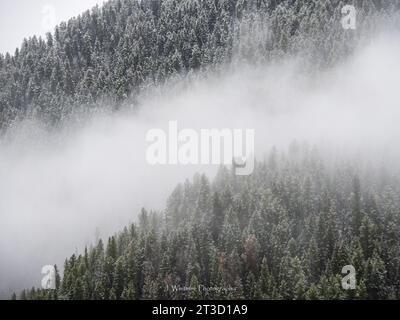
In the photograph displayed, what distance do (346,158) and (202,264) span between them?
58757 mm

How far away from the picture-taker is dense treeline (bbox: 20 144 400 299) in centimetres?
12475

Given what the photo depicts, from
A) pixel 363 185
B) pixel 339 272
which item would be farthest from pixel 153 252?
pixel 363 185

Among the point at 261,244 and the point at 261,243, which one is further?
the point at 261,243

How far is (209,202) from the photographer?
498 feet

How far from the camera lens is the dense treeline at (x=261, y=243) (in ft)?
409

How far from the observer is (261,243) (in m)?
140

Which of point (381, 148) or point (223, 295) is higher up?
point (381, 148)

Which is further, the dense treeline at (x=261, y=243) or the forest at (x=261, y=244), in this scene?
the dense treeline at (x=261, y=243)

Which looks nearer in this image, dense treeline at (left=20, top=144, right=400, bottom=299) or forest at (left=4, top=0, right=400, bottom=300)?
forest at (left=4, top=0, right=400, bottom=300)

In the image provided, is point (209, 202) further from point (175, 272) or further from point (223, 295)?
point (223, 295)

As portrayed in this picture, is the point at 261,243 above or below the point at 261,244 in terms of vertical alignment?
above
